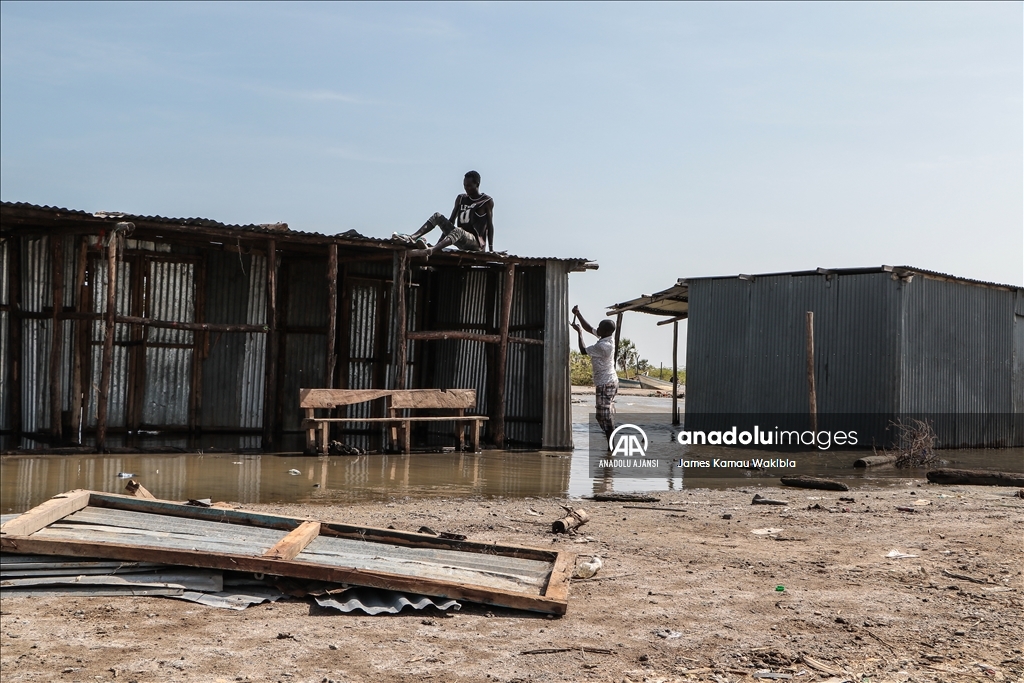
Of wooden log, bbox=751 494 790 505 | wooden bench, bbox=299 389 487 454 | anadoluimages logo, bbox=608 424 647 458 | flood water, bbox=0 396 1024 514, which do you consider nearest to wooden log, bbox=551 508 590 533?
flood water, bbox=0 396 1024 514

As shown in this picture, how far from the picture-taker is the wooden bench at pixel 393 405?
13797mm

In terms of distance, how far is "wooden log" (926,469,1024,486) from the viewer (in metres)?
12.4

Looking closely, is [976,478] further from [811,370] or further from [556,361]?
[556,361]

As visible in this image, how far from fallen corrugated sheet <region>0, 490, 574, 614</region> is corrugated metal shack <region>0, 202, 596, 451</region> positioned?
6.49 m

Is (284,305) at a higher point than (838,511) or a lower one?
higher

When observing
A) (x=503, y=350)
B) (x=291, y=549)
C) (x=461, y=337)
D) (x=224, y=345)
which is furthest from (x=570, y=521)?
(x=224, y=345)

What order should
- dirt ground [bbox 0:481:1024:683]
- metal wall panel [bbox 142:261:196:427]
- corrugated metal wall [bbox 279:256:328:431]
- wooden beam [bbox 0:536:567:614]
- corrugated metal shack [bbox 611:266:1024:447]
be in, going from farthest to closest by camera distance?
corrugated metal shack [bbox 611:266:1024:447], corrugated metal wall [bbox 279:256:328:431], metal wall panel [bbox 142:261:196:427], wooden beam [bbox 0:536:567:614], dirt ground [bbox 0:481:1024:683]

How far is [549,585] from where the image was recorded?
5.83m

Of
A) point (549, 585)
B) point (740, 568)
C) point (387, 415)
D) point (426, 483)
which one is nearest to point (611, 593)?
point (549, 585)

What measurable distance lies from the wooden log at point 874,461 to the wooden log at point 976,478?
2.12m

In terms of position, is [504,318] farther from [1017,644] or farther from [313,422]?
[1017,644]

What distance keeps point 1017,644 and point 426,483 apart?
273 inches

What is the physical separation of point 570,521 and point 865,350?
11.8 metres

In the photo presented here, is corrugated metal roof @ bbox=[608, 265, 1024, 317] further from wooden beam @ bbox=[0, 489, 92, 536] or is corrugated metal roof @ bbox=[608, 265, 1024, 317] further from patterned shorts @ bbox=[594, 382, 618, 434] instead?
wooden beam @ bbox=[0, 489, 92, 536]
